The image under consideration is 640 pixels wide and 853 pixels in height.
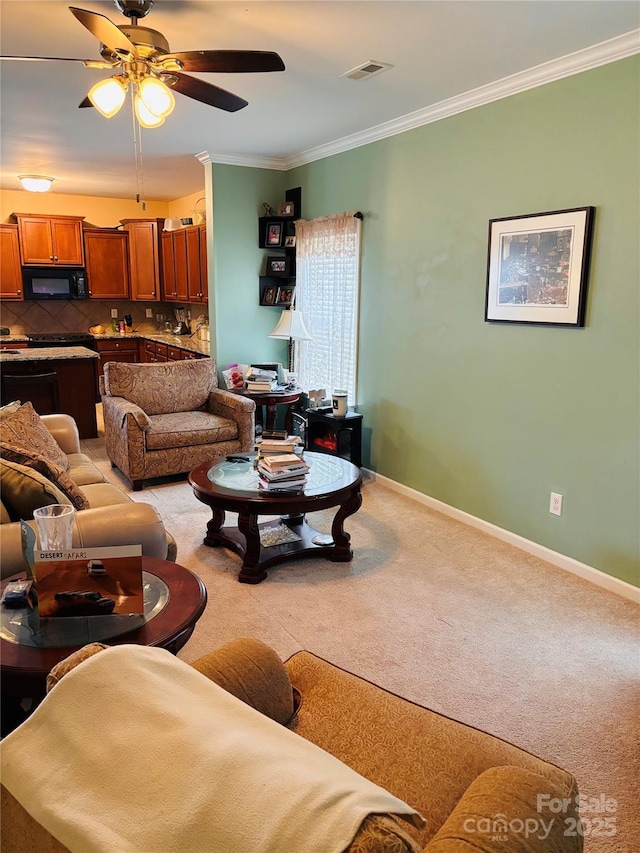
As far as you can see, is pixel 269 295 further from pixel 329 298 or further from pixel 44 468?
pixel 44 468

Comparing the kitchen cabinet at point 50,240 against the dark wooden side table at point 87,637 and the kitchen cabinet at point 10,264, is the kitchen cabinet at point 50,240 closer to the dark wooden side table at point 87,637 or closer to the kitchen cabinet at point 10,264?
the kitchen cabinet at point 10,264

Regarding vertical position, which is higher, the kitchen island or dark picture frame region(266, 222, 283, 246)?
dark picture frame region(266, 222, 283, 246)

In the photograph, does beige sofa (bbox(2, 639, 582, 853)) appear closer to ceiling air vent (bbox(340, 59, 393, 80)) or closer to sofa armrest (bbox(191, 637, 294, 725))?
sofa armrest (bbox(191, 637, 294, 725))

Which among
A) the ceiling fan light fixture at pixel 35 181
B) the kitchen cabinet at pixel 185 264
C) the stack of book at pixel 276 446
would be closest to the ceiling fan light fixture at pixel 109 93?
the stack of book at pixel 276 446

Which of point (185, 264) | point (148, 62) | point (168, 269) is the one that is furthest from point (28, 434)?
point (168, 269)

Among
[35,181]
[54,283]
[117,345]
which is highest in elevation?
[35,181]

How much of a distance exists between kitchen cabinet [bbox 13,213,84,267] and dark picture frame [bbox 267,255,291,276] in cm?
319

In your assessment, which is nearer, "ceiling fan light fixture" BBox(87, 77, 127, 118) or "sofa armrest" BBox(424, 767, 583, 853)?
"sofa armrest" BBox(424, 767, 583, 853)

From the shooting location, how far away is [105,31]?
6.99ft

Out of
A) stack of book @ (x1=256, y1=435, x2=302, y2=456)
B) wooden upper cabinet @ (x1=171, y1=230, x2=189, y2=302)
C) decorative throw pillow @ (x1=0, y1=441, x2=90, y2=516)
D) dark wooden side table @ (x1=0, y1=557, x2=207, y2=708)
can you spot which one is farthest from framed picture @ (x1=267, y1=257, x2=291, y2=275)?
dark wooden side table @ (x1=0, y1=557, x2=207, y2=708)

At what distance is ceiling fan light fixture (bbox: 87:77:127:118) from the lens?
94.7 inches

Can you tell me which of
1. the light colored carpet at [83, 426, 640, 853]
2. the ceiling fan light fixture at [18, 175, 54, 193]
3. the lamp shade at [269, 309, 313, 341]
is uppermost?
the ceiling fan light fixture at [18, 175, 54, 193]

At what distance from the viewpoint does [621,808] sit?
1765mm

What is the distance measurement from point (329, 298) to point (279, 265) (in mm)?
816
